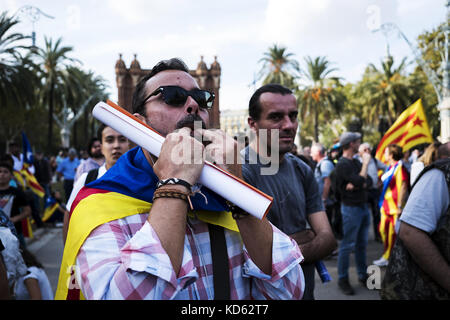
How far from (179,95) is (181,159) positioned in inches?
18.9

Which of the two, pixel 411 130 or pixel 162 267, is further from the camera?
pixel 411 130

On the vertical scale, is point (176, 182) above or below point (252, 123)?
below

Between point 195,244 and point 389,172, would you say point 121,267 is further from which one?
point 389,172

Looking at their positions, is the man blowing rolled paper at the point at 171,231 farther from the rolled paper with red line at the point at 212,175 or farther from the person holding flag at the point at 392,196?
the person holding flag at the point at 392,196

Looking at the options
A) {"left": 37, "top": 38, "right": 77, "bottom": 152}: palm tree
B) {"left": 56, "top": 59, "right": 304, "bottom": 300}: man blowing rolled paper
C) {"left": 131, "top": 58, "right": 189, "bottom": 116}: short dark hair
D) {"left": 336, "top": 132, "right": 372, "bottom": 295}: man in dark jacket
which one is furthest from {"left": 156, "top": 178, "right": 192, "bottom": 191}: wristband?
{"left": 37, "top": 38, "right": 77, "bottom": 152}: palm tree

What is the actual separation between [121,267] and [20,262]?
1715mm

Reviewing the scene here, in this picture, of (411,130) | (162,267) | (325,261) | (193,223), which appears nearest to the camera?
(162,267)

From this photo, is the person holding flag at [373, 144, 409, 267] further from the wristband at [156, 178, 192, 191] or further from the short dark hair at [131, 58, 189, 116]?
the wristband at [156, 178, 192, 191]

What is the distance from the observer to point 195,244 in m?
1.48

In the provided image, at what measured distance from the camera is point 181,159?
1.26 m

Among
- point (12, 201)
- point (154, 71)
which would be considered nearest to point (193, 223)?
point (154, 71)

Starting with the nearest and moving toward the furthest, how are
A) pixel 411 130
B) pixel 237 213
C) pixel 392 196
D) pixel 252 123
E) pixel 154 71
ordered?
1. pixel 237 213
2. pixel 154 71
3. pixel 252 123
4. pixel 392 196
5. pixel 411 130

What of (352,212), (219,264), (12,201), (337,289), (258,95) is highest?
(258,95)

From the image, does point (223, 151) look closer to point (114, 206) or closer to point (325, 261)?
point (114, 206)
